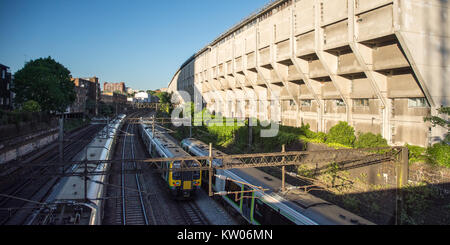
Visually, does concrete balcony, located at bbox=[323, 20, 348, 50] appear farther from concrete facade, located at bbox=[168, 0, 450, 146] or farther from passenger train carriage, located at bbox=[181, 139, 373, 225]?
passenger train carriage, located at bbox=[181, 139, 373, 225]

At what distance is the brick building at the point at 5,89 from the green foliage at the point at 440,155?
5446 cm

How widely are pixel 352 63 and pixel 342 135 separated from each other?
5894 millimetres

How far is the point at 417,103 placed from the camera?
18359 mm

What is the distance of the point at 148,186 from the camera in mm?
22703

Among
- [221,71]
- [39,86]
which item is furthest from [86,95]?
[221,71]

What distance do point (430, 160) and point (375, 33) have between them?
8.58 meters

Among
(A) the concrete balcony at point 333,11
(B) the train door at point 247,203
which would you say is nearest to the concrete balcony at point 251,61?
(A) the concrete balcony at point 333,11

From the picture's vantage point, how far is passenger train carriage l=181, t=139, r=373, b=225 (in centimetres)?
1016

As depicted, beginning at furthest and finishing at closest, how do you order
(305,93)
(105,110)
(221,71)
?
(105,110), (221,71), (305,93)

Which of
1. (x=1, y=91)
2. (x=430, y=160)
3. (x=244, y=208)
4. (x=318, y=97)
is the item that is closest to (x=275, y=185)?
(x=244, y=208)

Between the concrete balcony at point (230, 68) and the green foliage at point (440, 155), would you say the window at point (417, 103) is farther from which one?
the concrete balcony at point (230, 68)

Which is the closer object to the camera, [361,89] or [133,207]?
[133,207]

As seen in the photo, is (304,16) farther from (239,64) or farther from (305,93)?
(239,64)

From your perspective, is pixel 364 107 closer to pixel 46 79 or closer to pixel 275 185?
pixel 275 185
